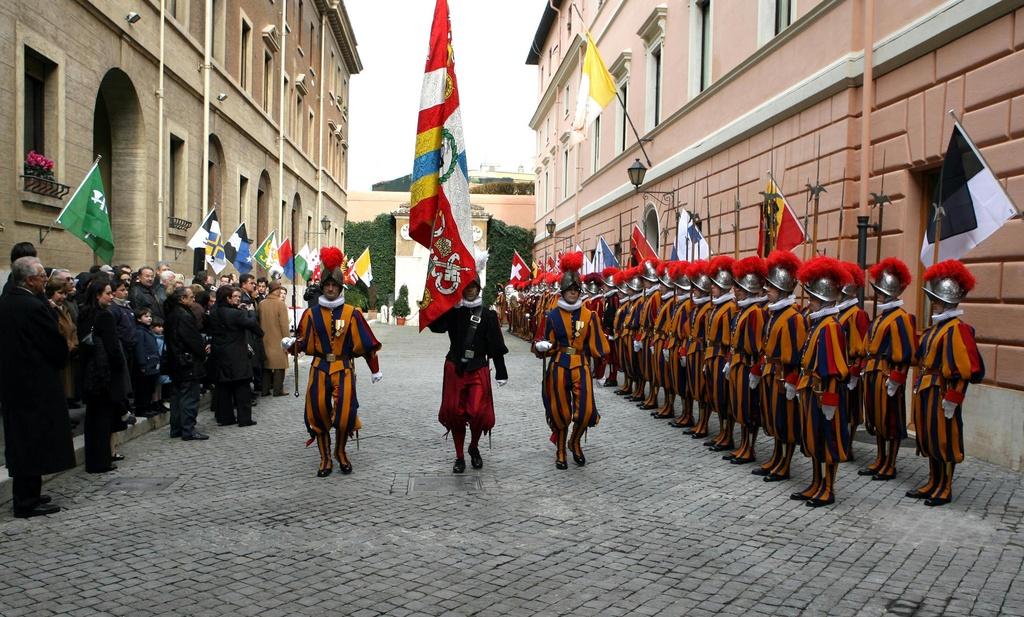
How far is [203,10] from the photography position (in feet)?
66.7

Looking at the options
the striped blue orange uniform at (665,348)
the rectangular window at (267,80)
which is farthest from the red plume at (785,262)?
the rectangular window at (267,80)

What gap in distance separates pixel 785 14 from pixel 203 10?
14.1m

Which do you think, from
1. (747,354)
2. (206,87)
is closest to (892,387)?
(747,354)

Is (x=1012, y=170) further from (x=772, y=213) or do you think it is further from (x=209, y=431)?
(x=209, y=431)

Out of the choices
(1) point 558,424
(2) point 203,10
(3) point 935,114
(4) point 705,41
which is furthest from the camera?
(2) point 203,10

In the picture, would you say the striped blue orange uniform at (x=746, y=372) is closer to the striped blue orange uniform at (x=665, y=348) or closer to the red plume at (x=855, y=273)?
the red plume at (x=855, y=273)

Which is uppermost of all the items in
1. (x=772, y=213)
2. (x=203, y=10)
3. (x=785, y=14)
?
(x=203, y=10)

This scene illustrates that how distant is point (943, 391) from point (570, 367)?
10.6ft

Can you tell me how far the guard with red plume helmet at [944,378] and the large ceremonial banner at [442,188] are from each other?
3.95 meters

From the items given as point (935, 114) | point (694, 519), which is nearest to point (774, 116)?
point (935, 114)

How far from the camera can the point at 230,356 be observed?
33.3ft

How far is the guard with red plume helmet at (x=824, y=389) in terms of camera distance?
660 cm

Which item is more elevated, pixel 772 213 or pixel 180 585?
pixel 772 213

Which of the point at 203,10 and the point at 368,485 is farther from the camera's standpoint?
the point at 203,10
